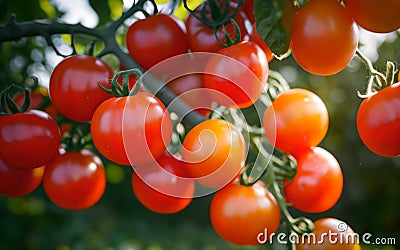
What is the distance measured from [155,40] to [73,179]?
224mm

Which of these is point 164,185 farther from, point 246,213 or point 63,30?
point 63,30

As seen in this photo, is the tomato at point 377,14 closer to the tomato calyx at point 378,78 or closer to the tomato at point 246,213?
the tomato calyx at point 378,78

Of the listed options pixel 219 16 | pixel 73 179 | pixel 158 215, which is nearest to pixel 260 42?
pixel 219 16

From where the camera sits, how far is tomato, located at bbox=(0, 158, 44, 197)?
2.39ft

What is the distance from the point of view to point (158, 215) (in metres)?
1.85

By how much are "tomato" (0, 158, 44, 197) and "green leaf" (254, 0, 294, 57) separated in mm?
403

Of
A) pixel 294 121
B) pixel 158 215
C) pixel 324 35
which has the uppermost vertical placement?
pixel 324 35

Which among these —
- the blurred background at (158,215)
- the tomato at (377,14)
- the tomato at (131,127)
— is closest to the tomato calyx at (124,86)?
the tomato at (131,127)

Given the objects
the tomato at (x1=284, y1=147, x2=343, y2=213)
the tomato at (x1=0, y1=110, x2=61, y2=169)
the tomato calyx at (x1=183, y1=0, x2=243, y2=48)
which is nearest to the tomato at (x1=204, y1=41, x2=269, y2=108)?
the tomato calyx at (x1=183, y1=0, x2=243, y2=48)

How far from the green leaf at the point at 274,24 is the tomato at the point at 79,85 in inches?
8.7

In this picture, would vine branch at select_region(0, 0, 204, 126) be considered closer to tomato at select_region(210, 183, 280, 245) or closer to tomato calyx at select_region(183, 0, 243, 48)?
tomato calyx at select_region(183, 0, 243, 48)

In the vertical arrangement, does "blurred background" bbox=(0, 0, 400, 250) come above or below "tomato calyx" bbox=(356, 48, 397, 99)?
below

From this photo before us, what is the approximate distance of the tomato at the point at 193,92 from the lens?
656 mm

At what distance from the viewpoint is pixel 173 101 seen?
0.64 metres
